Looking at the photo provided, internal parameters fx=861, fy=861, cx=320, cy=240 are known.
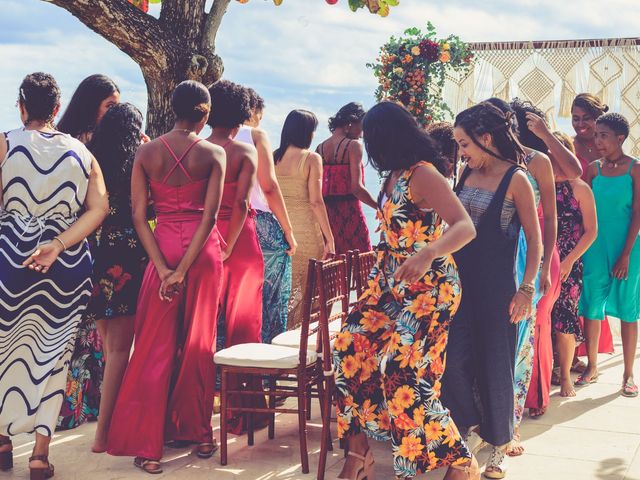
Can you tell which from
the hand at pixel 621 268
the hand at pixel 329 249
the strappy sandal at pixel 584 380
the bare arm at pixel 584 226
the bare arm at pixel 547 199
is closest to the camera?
the bare arm at pixel 547 199

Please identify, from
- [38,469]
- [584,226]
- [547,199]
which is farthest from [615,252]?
[38,469]

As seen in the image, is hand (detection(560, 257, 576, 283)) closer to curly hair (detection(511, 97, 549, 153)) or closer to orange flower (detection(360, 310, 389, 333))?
curly hair (detection(511, 97, 549, 153))

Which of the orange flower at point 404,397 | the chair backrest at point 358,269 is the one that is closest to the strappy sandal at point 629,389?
the chair backrest at point 358,269

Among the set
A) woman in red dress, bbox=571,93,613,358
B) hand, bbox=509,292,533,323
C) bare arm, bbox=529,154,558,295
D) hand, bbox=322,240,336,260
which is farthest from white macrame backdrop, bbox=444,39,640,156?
hand, bbox=509,292,533,323

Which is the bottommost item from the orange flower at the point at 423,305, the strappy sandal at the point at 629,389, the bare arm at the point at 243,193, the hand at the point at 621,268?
the strappy sandal at the point at 629,389

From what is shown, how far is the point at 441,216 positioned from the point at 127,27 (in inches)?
158

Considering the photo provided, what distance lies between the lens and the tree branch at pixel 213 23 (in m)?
7.16

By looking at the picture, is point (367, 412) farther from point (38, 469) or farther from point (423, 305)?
point (38, 469)

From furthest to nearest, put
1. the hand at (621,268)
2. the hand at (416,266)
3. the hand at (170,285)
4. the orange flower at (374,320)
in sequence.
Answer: the hand at (621,268), the hand at (170,285), the orange flower at (374,320), the hand at (416,266)

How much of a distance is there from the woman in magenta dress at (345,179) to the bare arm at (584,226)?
1.76 metres

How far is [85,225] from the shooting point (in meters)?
4.16

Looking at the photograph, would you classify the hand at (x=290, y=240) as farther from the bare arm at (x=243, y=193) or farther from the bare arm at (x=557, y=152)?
the bare arm at (x=557, y=152)

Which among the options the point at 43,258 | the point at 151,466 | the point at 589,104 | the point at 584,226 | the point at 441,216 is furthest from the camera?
the point at 589,104

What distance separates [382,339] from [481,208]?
84 centimetres
